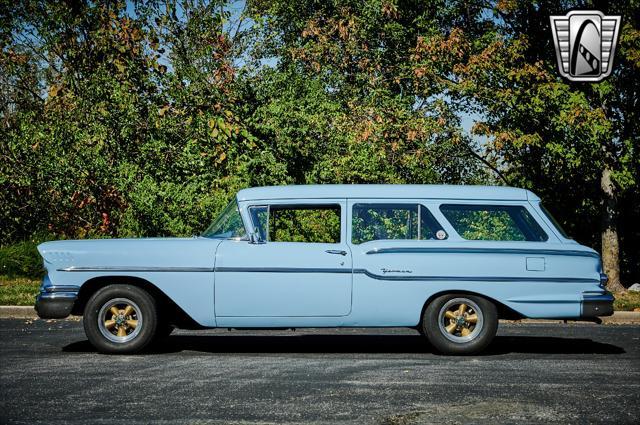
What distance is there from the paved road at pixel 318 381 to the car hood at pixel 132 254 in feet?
3.14

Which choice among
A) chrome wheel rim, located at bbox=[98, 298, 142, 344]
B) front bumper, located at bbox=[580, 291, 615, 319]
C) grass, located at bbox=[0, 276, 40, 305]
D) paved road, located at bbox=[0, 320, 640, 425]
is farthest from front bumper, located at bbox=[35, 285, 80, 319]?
grass, located at bbox=[0, 276, 40, 305]

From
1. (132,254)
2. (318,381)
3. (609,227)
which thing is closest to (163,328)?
(132,254)

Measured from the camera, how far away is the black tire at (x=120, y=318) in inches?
374

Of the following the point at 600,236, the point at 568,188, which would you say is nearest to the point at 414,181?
the point at 568,188

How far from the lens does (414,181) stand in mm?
19609

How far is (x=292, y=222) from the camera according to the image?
32.9 ft

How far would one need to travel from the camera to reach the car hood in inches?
376

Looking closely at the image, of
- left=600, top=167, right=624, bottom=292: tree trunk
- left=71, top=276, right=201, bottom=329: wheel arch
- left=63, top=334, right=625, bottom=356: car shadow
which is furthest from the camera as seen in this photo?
left=600, top=167, right=624, bottom=292: tree trunk

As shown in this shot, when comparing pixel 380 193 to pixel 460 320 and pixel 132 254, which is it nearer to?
pixel 460 320

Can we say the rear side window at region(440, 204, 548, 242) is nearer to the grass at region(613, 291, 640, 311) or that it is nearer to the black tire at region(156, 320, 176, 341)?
the black tire at region(156, 320, 176, 341)

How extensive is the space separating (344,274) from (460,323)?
135 cm

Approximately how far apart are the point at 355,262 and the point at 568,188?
12224 millimetres

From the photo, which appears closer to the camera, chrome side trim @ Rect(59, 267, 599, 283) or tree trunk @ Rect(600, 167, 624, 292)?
chrome side trim @ Rect(59, 267, 599, 283)

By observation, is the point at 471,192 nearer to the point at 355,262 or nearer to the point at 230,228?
the point at 355,262
